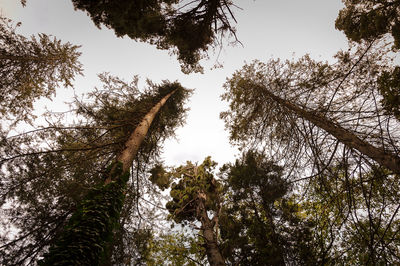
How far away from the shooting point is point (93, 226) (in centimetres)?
276

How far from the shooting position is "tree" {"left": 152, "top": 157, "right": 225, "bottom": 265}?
20.0 ft

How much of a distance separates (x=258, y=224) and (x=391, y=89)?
5.10 m

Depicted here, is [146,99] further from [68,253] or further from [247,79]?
[68,253]

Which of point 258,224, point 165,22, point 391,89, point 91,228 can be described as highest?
point 165,22

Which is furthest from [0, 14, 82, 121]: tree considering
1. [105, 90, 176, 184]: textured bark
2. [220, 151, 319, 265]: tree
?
[220, 151, 319, 265]: tree

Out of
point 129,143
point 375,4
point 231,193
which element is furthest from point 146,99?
point 375,4

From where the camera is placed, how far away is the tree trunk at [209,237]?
16.6ft

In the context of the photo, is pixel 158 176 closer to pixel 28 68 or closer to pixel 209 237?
pixel 209 237

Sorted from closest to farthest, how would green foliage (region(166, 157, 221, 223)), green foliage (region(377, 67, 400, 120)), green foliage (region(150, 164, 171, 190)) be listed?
green foliage (region(377, 67, 400, 120)) → green foliage (region(150, 164, 171, 190)) → green foliage (region(166, 157, 221, 223))

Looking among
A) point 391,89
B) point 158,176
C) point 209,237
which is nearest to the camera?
point 391,89

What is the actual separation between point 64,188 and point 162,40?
5.70 meters

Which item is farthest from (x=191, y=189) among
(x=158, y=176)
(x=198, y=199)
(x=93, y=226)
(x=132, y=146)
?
(x=93, y=226)

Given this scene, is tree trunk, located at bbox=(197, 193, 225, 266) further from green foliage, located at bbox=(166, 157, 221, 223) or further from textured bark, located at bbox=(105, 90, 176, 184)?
textured bark, located at bbox=(105, 90, 176, 184)

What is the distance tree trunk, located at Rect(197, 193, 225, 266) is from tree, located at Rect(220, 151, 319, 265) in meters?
0.54
